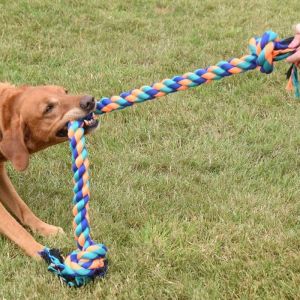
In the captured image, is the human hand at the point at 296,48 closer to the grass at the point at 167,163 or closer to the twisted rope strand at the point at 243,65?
the twisted rope strand at the point at 243,65

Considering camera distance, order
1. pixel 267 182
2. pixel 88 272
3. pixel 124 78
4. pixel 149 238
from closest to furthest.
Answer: pixel 88 272
pixel 149 238
pixel 267 182
pixel 124 78

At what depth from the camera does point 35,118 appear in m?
3.56

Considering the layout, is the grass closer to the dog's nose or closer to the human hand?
the dog's nose

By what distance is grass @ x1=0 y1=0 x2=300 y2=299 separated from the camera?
3141mm

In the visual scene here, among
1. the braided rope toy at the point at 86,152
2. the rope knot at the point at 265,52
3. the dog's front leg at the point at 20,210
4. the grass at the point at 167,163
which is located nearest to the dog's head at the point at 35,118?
the braided rope toy at the point at 86,152

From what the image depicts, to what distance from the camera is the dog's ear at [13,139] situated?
3.44 m

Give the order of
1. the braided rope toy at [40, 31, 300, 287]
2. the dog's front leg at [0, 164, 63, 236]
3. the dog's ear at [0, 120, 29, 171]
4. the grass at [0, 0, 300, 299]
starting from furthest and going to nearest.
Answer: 1. the dog's front leg at [0, 164, 63, 236]
2. the dog's ear at [0, 120, 29, 171]
3. the grass at [0, 0, 300, 299]
4. the braided rope toy at [40, 31, 300, 287]

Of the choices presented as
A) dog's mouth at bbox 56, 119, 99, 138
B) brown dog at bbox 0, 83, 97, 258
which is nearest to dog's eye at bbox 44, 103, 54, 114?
brown dog at bbox 0, 83, 97, 258

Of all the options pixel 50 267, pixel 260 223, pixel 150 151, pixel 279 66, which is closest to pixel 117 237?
pixel 50 267

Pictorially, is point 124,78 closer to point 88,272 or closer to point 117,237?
point 117,237

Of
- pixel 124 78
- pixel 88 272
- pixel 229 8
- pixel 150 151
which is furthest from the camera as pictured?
pixel 229 8

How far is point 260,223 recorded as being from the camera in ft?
11.9

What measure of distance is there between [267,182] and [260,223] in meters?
0.68

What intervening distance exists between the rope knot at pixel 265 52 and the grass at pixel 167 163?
1.06 metres
